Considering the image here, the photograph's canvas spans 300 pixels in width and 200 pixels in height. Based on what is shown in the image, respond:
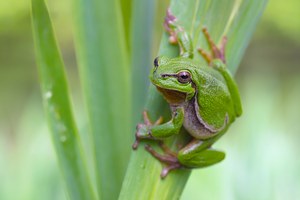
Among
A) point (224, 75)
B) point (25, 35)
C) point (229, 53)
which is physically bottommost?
point (25, 35)

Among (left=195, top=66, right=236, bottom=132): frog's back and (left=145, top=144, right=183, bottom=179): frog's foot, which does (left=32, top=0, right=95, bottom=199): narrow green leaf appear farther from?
(left=195, top=66, right=236, bottom=132): frog's back

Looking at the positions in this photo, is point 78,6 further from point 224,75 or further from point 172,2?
point 224,75

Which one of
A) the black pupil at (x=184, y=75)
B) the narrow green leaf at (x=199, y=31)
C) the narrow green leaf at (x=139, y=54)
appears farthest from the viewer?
the black pupil at (x=184, y=75)

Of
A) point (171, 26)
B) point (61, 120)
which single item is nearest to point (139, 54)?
point (171, 26)

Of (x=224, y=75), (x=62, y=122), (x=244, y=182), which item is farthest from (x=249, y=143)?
(x=62, y=122)

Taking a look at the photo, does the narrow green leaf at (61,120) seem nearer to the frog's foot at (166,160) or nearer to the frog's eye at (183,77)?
A: the frog's foot at (166,160)

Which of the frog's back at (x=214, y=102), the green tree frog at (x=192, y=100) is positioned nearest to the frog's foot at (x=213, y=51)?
the green tree frog at (x=192, y=100)
